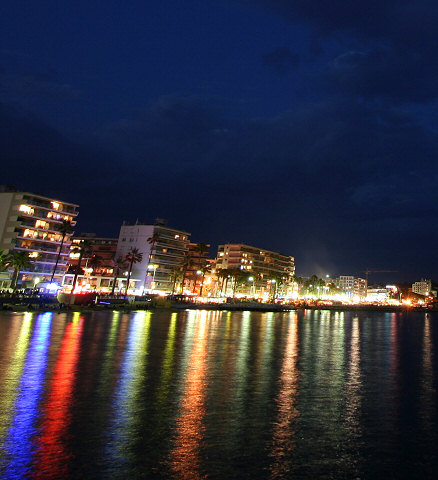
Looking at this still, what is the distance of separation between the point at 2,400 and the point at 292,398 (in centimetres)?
1403

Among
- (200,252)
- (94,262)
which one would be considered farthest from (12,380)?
(200,252)

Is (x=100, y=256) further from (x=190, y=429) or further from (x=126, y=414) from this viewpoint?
(x=190, y=429)

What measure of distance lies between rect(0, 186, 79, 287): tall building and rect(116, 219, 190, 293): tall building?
3767 cm

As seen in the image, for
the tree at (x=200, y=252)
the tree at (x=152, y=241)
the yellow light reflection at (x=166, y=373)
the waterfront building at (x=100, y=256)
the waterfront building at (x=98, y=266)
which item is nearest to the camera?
the yellow light reflection at (x=166, y=373)

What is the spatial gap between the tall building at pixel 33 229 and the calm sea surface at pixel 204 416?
A: 83040 millimetres

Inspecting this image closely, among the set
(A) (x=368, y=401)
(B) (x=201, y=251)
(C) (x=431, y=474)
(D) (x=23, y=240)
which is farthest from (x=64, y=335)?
(B) (x=201, y=251)

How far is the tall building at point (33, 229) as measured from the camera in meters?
108

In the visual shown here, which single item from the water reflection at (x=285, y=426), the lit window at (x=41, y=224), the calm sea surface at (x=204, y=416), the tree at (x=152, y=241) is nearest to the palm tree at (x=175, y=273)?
the tree at (x=152, y=241)

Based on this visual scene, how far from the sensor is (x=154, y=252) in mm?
153625

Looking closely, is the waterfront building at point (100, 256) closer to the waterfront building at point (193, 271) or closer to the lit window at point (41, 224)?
the waterfront building at point (193, 271)

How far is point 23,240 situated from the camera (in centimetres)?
10962

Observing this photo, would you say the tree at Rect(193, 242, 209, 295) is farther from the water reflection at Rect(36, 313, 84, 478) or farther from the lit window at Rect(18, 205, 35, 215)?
the water reflection at Rect(36, 313, 84, 478)

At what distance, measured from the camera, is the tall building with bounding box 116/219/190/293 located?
15162 centimetres

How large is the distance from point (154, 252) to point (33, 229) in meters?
50.6
